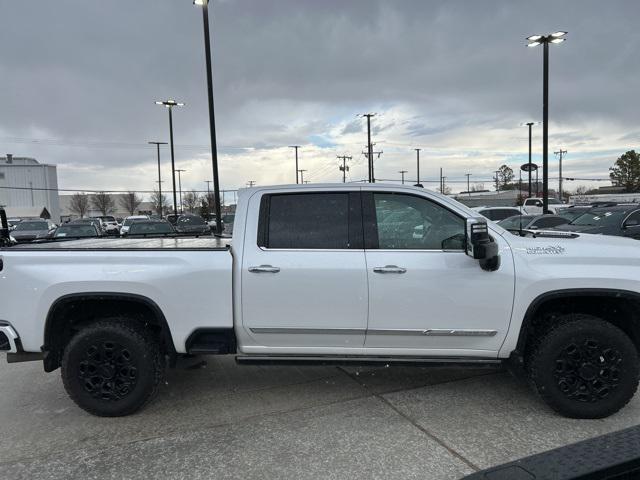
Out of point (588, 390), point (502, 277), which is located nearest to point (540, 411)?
point (588, 390)

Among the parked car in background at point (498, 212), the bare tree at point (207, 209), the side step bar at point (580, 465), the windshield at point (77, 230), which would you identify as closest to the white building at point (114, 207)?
A: the bare tree at point (207, 209)

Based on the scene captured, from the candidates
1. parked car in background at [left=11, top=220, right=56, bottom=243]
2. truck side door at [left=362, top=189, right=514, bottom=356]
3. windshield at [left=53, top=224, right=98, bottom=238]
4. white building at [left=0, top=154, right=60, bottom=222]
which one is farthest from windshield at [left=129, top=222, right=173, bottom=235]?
white building at [left=0, top=154, right=60, bottom=222]

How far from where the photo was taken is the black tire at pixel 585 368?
369 centimetres

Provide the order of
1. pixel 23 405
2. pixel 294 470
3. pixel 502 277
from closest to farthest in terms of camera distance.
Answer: pixel 294 470 → pixel 502 277 → pixel 23 405

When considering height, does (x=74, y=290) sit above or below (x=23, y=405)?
above

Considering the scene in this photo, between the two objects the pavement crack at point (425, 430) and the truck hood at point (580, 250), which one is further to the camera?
the truck hood at point (580, 250)

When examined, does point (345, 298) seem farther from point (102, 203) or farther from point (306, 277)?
point (102, 203)

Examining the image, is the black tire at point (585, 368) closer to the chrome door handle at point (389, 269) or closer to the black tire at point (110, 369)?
the chrome door handle at point (389, 269)

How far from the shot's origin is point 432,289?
3723 mm

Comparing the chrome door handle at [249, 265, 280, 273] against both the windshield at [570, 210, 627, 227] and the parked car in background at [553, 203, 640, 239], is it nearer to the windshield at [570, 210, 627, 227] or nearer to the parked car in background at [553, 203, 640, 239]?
the parked car in background at [553, 203, 640, 239]

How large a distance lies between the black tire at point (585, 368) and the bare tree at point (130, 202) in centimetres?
9737

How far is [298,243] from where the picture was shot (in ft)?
12.7

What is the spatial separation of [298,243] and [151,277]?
3.78ft

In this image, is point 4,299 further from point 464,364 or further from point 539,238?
point 539,238
